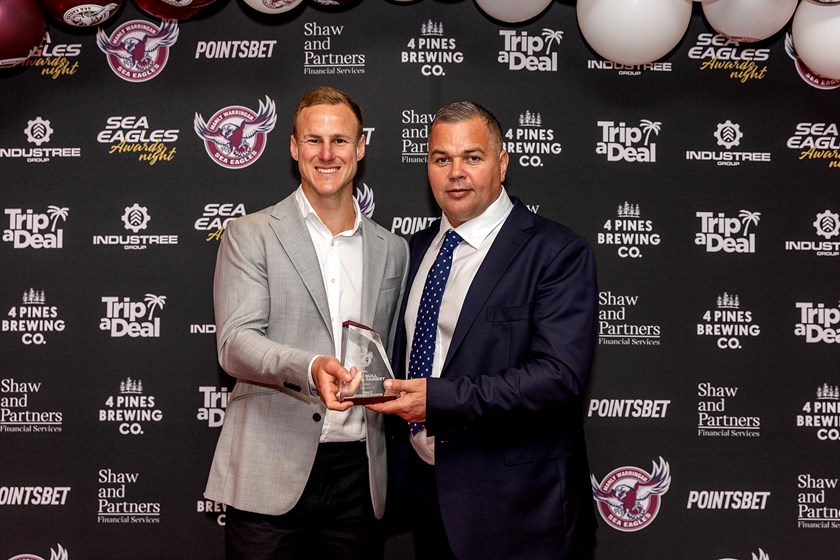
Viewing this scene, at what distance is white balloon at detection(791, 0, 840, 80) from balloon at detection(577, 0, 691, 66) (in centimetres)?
47

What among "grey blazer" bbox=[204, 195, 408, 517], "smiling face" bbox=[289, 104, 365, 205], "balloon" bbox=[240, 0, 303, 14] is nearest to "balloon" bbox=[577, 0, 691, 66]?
"smiling face" bbox=[289, 104, 365, 205]

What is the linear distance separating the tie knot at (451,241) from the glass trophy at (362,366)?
50 cm

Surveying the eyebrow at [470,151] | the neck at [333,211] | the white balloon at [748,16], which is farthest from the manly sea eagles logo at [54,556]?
the white balloon at [748,16]

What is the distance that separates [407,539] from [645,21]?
2.44 m

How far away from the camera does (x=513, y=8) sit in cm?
288

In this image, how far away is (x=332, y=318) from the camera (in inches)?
94.7

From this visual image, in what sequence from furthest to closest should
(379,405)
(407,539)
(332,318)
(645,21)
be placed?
1. (407,539)
2. (645,21)
3. (332,318)
4. (379,405)

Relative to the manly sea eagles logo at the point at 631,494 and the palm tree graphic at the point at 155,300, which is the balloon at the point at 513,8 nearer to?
the palm tree graphic at the point at 155,300

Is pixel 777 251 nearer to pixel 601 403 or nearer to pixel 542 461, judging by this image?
pixel 601 403

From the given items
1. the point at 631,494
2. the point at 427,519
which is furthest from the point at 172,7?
the point at 631,494

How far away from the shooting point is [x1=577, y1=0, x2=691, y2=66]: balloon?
2.75m

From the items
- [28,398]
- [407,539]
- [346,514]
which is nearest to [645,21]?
[346,514]

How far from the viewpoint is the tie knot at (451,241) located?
2445 millimetres

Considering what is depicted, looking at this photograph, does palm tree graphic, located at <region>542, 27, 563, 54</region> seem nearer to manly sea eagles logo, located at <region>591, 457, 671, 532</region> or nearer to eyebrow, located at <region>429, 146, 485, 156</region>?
eyebrow, located at <region>429, 146, 485, 156</region>
